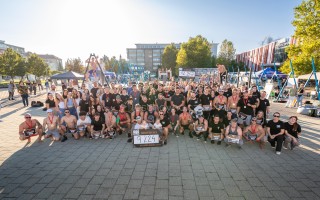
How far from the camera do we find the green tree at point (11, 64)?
107ft

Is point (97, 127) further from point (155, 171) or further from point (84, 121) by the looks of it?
point (155, 171)

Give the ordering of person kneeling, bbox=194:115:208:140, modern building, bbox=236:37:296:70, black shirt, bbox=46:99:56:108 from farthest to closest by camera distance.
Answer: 1. modern building, bbox=236:37:296:70
2. black shirt, bbox=46:99:56:108
3. person kneeling, bbox=194:115:208:140

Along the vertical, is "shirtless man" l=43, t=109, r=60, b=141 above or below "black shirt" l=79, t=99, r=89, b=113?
below

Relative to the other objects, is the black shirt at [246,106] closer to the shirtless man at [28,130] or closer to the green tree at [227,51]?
the shirtless man at [28,130]

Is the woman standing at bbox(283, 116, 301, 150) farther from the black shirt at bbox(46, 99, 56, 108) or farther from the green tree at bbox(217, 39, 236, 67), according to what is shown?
the green tree at bbox(217, 39, 236, 67)

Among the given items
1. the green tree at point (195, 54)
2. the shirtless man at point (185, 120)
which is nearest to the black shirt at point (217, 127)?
the shirtless man at point (185, 120)

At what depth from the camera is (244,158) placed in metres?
5.85

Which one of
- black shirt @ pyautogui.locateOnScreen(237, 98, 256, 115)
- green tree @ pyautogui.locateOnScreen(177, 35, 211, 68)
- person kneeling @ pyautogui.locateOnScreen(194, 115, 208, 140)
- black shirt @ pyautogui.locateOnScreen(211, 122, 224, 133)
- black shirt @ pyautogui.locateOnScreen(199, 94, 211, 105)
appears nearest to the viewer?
black shirt @ pyautogui.locateOnScreen(211, 122, 224, 133)

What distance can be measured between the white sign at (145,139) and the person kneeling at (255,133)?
3730mm

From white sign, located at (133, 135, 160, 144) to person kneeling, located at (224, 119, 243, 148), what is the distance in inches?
111

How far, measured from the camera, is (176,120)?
8281 mm

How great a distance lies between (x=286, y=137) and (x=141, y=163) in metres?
5.73

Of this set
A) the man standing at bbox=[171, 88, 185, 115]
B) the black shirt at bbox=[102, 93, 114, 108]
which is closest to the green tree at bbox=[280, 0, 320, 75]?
the man standing at bbox=[171, 88, 185, 115]

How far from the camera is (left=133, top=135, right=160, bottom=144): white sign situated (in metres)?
6.70
